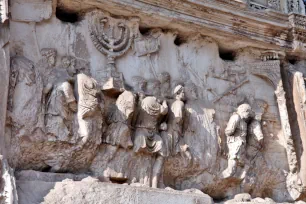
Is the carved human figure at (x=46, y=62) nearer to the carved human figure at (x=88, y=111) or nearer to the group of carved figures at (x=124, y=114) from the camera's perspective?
the group of carved figures at (x=124, y=114)

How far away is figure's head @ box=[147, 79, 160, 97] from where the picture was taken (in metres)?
6.31

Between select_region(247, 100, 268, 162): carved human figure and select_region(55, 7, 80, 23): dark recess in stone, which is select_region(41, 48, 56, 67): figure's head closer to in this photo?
select_region(55, 7, 80, 23): dark recess in stone

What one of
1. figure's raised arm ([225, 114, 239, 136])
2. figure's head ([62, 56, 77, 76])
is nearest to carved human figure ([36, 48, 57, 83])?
figure's head ([62, 56, 77, 76])

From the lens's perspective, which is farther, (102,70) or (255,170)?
(255,170)

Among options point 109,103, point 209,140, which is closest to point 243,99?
point 209,140

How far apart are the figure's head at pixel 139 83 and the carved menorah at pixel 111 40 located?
0.63 ft

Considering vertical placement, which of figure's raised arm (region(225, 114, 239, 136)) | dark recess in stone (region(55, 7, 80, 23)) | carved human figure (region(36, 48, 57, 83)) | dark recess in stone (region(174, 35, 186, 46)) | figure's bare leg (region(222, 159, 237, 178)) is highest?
dark recess in stone (region(55, 7, 80, 23))

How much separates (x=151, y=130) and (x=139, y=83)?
1.87ft

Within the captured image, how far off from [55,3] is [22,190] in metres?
2.12

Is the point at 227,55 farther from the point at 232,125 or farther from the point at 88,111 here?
the point at 88,111

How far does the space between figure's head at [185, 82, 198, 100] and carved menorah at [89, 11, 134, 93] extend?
84 cm

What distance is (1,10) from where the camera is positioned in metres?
5.44

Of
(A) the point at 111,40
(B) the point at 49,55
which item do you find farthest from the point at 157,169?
(B) the point at 49,55

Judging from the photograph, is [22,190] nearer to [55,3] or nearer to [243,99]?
[55,3]
